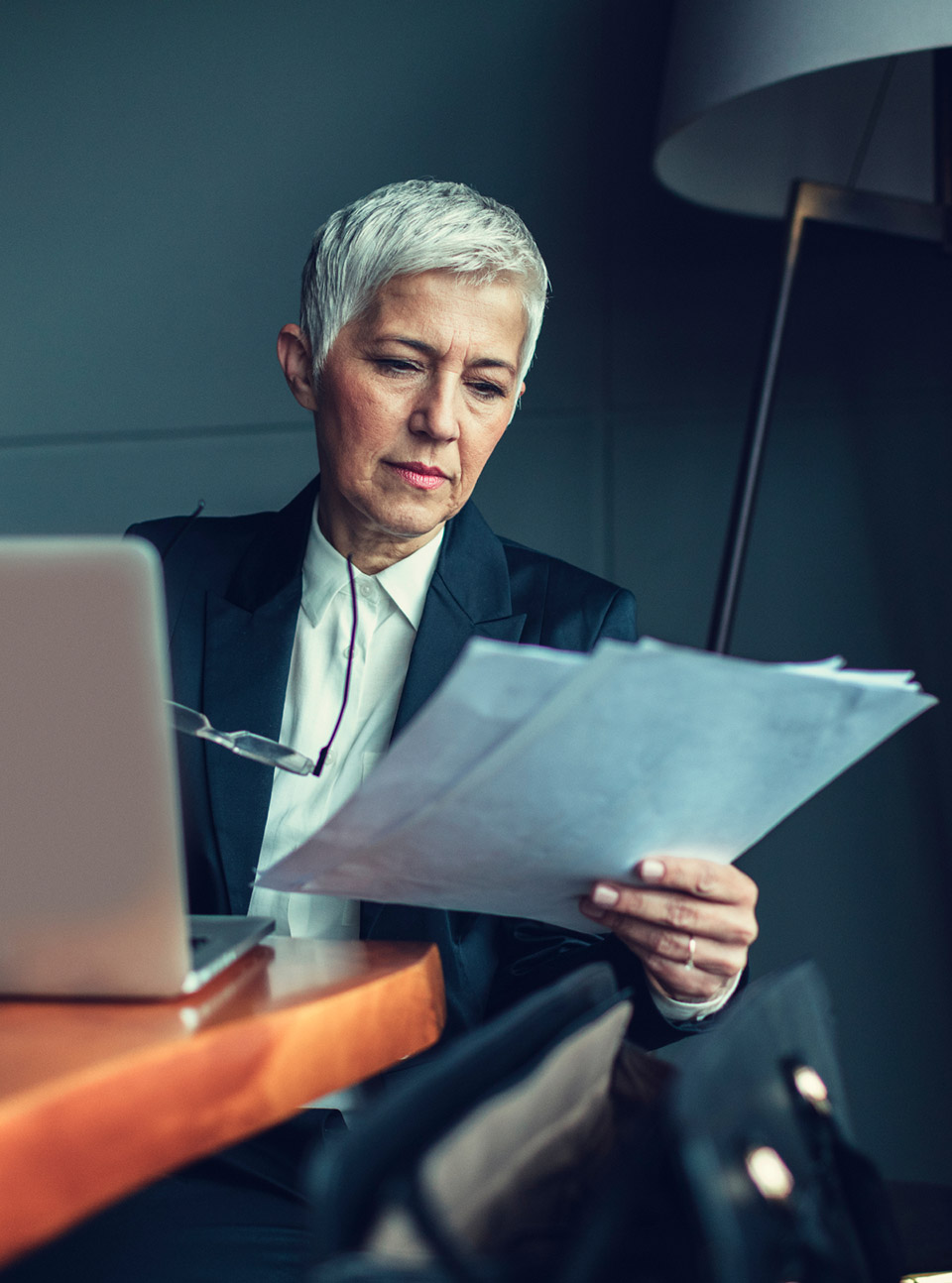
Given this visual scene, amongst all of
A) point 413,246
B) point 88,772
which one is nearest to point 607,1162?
point 88,772

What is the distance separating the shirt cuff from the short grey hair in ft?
2.49

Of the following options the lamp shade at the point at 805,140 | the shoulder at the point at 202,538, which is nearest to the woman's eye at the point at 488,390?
the shoulder at the point at 202,538

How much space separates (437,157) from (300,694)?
1.18 metres

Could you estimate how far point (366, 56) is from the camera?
1943mm

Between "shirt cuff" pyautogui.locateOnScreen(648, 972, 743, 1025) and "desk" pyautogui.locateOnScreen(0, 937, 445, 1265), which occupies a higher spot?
"desk" pyautogui.locateOnScreen(0, 937, 445, 1265)

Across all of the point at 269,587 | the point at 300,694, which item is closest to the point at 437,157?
the point at 269,587

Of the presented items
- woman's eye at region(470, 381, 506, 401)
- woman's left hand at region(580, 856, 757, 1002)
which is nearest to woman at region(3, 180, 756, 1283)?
woman's eye at region(470, 381, 506, 401)

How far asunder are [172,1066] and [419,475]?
82cm

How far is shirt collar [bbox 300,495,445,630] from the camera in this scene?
1.23 metres

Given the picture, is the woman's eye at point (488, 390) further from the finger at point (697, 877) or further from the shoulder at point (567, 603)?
the finger at point (697, 877)

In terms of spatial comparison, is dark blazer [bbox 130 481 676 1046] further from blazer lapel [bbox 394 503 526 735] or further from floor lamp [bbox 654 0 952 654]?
floor lamp [bbox 654 0 952 654]

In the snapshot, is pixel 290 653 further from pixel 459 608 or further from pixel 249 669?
pixel 459 608

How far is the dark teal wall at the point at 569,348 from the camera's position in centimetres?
177

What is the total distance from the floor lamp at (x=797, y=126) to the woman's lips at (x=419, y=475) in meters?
0.42
